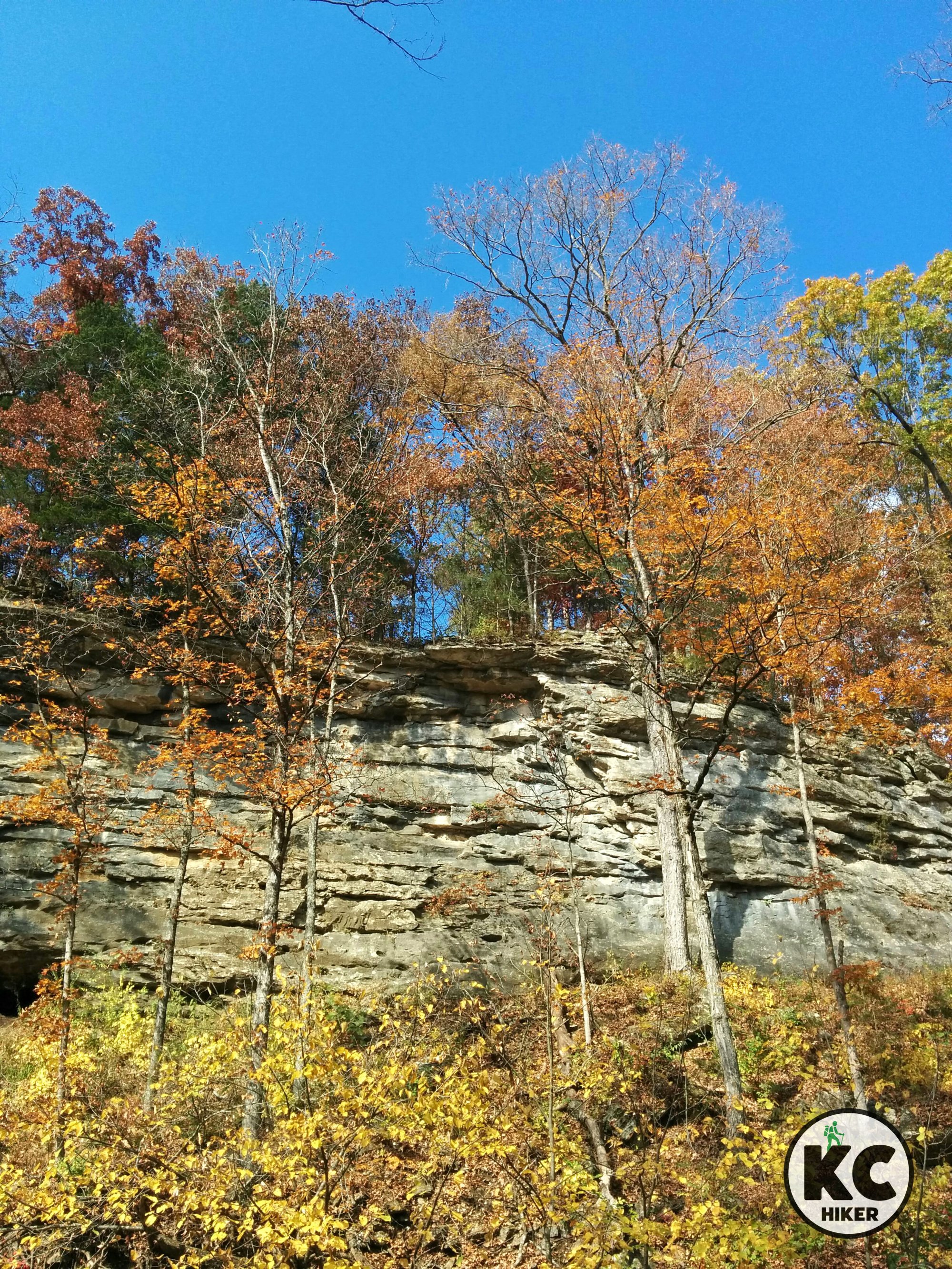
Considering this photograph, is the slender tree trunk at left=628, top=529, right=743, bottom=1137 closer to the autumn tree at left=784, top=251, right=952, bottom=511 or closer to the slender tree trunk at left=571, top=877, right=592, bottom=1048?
the slender tree trunk at left=571, top=877, right=592, bottom=1048

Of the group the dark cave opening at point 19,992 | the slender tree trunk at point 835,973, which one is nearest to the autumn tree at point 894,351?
the slender tree trunk at point 835,973

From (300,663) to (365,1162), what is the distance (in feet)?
19.6

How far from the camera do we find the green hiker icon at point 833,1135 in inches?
146

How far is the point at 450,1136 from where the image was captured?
583 cm

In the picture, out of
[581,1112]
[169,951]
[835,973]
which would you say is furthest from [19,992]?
[835,973]

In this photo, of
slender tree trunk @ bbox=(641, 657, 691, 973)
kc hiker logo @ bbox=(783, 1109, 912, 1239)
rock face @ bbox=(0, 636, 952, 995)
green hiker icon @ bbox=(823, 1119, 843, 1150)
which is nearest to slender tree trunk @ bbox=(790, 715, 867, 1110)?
slender tree trunk @ bbox=(641, 657, 691, 973)

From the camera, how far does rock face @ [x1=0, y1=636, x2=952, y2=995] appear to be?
43.2 feet

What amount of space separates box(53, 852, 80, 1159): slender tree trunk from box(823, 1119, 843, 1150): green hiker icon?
618cm

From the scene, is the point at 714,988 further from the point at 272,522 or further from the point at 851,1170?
the point at 272,522

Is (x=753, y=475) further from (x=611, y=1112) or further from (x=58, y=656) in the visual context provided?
(x=58, y=656)

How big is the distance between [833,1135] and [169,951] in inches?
362

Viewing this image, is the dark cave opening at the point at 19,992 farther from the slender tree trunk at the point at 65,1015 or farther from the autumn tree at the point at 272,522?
the autumn tree at the point at 272,522

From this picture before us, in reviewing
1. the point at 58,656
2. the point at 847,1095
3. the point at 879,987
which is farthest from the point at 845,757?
the point at 58,656

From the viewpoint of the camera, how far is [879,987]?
1263cm
